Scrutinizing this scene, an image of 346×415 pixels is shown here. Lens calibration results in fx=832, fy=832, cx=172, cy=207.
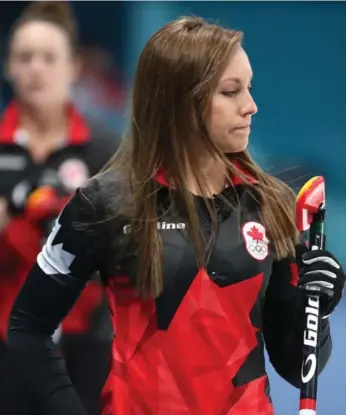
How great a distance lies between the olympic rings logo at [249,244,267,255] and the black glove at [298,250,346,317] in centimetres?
5

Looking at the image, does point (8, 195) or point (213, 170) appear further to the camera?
point (8, 195)

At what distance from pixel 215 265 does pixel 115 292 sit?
0.12 m

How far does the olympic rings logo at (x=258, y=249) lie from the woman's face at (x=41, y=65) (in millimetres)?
812

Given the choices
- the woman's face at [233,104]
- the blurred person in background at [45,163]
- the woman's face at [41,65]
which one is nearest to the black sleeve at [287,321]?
the woman's face at [233,104]

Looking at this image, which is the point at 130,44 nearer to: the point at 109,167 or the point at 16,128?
the point at 16,128

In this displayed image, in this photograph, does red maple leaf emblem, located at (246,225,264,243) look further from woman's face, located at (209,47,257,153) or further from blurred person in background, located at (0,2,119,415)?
blurred person in background, located at (0,2,119,415)

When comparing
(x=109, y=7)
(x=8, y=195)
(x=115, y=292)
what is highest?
(x=109, y=7)

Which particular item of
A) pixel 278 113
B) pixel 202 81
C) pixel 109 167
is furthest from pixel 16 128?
pixel 202 81

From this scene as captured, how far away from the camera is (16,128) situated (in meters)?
1.69

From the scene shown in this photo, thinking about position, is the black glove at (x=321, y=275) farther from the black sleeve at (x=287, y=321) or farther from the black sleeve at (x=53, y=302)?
the black sleeve at (x=53, y=302)

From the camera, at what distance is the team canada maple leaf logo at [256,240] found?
39.2 inches

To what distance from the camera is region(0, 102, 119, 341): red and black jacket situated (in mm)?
1649

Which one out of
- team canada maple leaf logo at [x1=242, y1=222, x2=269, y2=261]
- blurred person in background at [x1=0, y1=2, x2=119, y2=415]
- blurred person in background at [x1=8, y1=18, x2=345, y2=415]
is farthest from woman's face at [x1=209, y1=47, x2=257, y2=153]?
blurred person in background at [x1=0, y1=2, x2=119, y2=415]

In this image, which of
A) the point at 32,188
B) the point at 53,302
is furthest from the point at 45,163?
the point at 53,302
